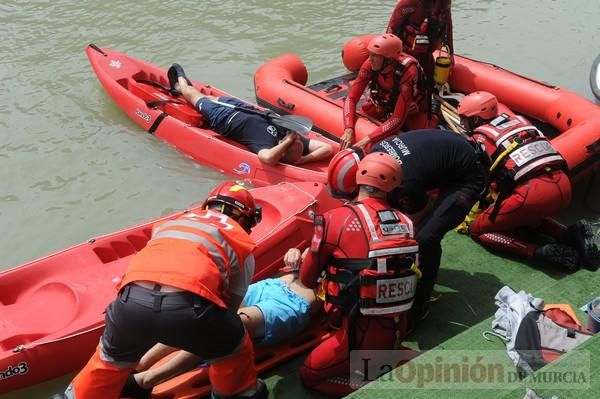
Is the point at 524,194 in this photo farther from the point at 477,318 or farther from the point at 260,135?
the point at 260,135

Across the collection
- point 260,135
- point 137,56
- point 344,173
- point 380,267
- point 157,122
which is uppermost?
point 344,173

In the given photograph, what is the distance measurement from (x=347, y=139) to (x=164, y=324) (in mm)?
2996

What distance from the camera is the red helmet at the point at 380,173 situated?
2.64 metres

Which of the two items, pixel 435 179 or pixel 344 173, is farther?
pixel 435 179

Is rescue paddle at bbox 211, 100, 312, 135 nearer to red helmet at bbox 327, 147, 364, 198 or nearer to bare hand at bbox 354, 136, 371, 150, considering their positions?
bare hand at bbox 354, 136, 371, 150

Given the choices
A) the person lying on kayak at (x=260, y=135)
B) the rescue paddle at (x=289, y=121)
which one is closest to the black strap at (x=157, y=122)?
the person lying on kayak at (x=260, y=135)

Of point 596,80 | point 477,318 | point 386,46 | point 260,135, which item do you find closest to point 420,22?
point 386,46

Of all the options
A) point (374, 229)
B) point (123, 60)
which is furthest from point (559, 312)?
point (123, 60)

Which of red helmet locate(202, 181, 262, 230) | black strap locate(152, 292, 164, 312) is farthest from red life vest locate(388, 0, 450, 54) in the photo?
black strap locate(152, 292, 164, 312)

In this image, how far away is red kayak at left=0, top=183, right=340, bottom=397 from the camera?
3004 millimetres

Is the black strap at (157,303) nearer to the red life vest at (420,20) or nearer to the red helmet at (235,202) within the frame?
the red helmet at (235,202)

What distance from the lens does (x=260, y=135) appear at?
16.4 feet

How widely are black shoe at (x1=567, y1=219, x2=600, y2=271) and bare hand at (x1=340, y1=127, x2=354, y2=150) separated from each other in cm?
184

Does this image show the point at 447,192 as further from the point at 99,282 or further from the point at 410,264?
the point at 99,282
